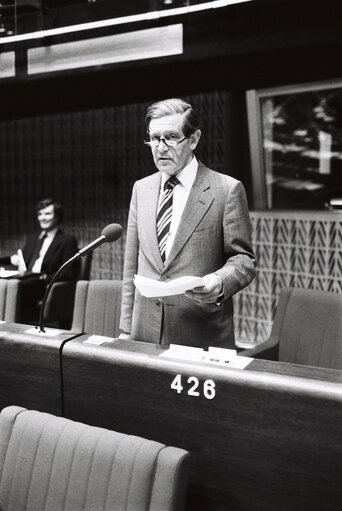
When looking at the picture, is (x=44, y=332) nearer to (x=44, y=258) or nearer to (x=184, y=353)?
(x=184, y=353)

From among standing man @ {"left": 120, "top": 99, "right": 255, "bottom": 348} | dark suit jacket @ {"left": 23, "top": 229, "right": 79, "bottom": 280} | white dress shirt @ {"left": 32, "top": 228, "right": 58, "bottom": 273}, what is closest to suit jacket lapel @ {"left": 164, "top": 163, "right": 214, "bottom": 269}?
standing man @ {"left": 120, "top": 99, "right": 255, "bottom": 348}

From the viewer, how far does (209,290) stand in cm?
179

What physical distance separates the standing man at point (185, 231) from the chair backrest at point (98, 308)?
3.67 feet

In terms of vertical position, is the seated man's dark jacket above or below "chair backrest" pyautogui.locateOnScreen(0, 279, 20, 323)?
above

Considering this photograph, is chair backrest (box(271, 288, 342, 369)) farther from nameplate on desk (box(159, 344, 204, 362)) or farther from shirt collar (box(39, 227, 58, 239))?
shirt collar (box(39, 227, 58, 239))

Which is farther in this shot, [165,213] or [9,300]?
[9,300]

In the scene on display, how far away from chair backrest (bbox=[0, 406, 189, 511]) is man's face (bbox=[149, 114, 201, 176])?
3.10 feet

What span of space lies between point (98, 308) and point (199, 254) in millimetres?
1402

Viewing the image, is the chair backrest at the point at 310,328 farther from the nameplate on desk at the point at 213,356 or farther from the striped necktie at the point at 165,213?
the nameplate on desk at the point at 213,356

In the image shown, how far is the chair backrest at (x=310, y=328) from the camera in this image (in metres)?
2.88

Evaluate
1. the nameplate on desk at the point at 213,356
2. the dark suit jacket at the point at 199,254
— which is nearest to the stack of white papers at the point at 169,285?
the nameplate on desk at the point at 213,356

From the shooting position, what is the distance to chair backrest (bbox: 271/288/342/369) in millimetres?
2883

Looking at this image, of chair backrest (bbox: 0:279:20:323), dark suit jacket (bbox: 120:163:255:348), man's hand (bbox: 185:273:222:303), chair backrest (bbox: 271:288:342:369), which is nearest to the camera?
man's hand (bbox: 185:273:222:303)

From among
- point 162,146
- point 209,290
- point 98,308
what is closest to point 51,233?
point 98,308
